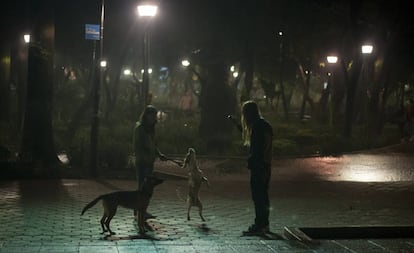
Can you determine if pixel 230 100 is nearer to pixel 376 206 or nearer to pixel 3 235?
pixel 376 206

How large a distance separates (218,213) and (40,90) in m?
7.41

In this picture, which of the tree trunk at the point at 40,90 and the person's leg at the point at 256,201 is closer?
the person's leg at the point at 256,201

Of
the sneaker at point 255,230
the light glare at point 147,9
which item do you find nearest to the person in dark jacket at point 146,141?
the sneaker at point 255,230

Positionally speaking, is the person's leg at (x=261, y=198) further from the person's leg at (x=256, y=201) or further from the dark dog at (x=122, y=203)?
the dark dog at (x=122, y=203)

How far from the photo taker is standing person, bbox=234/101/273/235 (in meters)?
9.44

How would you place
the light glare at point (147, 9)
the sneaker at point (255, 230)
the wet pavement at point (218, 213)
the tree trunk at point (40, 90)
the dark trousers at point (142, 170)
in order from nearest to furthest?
the wet pavement at point (218, 213)
the sneaker at point (255, 230)
the dark trousers at point (142, 170)
the tree trunk at point (40, 90)
the light glare at point (147, 9)

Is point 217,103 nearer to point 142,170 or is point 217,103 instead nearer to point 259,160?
point 142,170

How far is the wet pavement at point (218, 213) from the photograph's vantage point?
28.0ft

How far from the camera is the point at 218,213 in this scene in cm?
1105

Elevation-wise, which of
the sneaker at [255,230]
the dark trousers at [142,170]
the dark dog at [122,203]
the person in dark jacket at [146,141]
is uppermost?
the person in dark jacket at [146,141]

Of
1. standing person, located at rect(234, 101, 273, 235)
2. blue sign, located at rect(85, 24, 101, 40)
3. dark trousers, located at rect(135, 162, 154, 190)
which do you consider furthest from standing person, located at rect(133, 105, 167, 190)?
blue sign, located at rect(85, 24, 101, 40)

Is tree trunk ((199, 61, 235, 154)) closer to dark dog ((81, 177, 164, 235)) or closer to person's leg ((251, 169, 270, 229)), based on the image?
person's leg ((251, 169, 270, 229))

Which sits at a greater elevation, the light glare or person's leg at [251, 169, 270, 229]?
the light glare

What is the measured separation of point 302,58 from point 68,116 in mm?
17206
